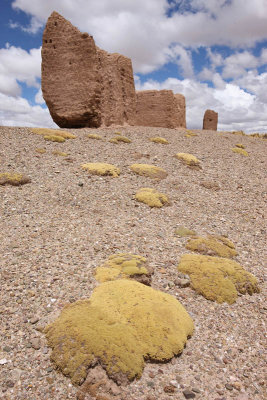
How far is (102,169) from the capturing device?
14.0m

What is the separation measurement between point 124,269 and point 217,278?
2.55 m

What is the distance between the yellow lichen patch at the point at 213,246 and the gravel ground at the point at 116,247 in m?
0.32

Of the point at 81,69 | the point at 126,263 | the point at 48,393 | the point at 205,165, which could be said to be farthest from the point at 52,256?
the point at 81,69

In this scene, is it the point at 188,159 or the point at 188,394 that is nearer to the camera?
the point at 188,394

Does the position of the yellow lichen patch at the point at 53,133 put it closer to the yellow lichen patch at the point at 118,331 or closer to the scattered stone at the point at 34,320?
the yellow lichen patch at the point at 118,331

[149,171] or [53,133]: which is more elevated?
[53,133]

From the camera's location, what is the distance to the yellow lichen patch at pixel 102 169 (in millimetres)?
13828

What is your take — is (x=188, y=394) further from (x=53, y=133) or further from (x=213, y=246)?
(x=53, y=133)

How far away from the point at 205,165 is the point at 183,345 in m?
15.3

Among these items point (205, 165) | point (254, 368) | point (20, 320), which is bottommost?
point (254, 368)

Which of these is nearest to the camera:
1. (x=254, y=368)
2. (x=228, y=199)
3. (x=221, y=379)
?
(x=221, y=379)

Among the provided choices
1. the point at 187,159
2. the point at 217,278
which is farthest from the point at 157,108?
the point at 217,278

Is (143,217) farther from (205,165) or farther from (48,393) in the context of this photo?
(205,165)

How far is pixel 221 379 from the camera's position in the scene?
14.8ft
